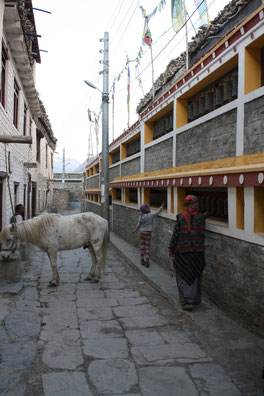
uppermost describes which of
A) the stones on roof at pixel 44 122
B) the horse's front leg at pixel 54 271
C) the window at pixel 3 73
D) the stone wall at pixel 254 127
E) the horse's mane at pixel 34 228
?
the stones on roof at pixel 44 122

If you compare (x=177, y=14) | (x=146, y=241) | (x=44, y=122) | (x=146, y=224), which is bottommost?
(x=146, y=241)

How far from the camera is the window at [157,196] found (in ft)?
29.0

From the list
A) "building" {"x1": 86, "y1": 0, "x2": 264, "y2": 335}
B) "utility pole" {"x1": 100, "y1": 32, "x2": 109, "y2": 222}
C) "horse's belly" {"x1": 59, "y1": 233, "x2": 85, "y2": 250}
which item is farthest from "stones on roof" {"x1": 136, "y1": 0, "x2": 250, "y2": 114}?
"horse's belly" {"x1": 59, "y1": 233, "x2": 85, "y2": 250}

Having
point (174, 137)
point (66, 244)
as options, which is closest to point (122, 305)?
point (66, 244)

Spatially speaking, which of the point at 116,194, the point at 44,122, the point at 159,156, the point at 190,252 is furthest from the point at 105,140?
the point at 44,122

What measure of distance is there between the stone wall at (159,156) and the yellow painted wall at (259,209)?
3639 millimetres

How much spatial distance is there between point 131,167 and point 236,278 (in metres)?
7.64

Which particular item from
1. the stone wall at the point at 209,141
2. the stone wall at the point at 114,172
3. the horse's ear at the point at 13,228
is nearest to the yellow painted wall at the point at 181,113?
the stone wall at the point at 209,141

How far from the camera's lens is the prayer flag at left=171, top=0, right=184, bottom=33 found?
6.79m

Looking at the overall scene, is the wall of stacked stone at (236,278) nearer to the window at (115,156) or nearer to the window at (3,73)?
the window at (3,73)

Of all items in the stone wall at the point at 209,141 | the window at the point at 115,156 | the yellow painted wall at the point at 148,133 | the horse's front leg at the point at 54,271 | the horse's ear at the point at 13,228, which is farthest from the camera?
the window at the point at 115,156

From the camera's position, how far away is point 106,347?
377 cm

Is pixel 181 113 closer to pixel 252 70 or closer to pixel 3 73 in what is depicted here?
pixel 252 70

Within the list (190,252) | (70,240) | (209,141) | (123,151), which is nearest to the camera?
(190,252)
